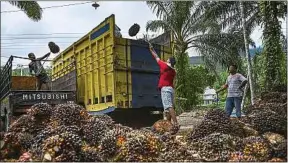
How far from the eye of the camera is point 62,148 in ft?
11.8

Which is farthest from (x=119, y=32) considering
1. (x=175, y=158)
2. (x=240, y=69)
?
(x=240, y=69)

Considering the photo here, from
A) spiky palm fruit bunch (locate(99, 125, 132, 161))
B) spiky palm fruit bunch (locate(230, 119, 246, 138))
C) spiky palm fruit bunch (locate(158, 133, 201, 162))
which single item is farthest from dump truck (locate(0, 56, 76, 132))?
spiky palm fruit bunch (locate(158, 133, 201, 162))

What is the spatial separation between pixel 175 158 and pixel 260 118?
67.2 inches

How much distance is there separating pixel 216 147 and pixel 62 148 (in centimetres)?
145

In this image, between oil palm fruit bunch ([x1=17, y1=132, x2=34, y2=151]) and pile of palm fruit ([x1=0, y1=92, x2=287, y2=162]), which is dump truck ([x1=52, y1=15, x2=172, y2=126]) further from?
oil palm fruit bunch ([x1=17, y1=132, x2=34, y2=151])

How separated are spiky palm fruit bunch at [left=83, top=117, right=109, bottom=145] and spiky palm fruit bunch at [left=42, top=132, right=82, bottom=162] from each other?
2.21ft

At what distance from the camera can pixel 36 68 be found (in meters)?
9.73

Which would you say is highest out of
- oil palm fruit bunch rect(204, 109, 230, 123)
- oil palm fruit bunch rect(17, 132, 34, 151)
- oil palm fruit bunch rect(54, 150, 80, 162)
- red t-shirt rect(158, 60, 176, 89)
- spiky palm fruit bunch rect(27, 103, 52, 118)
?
red t-shirt rect(158, 60, 176, 89)

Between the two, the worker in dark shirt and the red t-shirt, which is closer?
the red t-shirt

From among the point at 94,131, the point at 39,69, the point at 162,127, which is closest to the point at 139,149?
the point at 94,131

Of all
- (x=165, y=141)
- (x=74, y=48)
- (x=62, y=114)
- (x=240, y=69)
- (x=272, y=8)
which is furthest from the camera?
(x=240, y=69)

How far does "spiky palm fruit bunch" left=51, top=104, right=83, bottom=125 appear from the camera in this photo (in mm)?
4812

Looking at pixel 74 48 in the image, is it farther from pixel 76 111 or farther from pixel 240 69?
pixel 240 69

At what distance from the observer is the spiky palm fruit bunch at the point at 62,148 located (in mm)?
3547
